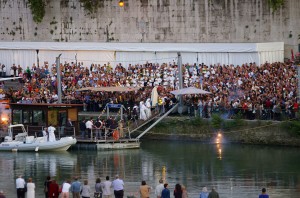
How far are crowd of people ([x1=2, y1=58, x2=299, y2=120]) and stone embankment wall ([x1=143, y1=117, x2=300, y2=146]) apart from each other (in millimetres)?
676

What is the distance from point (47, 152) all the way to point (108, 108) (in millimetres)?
5146

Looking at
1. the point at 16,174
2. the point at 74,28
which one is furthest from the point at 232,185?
the point at 74,28

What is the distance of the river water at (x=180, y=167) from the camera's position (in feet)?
190

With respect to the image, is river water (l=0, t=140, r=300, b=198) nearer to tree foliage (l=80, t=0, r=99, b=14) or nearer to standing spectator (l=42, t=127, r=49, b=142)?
standing spectator (l=42, t=127, r=49, b=142)

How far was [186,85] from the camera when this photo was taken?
248 feet

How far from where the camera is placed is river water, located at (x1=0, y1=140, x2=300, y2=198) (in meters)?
58.1

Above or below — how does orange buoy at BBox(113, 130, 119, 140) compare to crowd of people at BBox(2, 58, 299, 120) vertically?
below

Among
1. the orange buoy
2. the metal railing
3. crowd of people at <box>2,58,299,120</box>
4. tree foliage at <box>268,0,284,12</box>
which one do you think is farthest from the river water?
tree foliage at <box>268,0,284,12</box>

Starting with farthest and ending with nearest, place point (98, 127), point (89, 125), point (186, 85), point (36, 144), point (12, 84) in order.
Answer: point (12, 84) → point (186, 85) → point (89, 125) → point (98, 127) → point (36, 144)

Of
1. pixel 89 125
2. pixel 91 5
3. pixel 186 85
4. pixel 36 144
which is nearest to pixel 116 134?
pixel 89 125

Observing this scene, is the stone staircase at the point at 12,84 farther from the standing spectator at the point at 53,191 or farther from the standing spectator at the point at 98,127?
the standing spectator at the point at 53,191

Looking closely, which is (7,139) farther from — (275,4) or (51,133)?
(275,4)

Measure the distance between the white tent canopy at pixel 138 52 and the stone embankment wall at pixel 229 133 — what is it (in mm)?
6363

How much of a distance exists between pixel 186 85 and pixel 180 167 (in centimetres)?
1196
